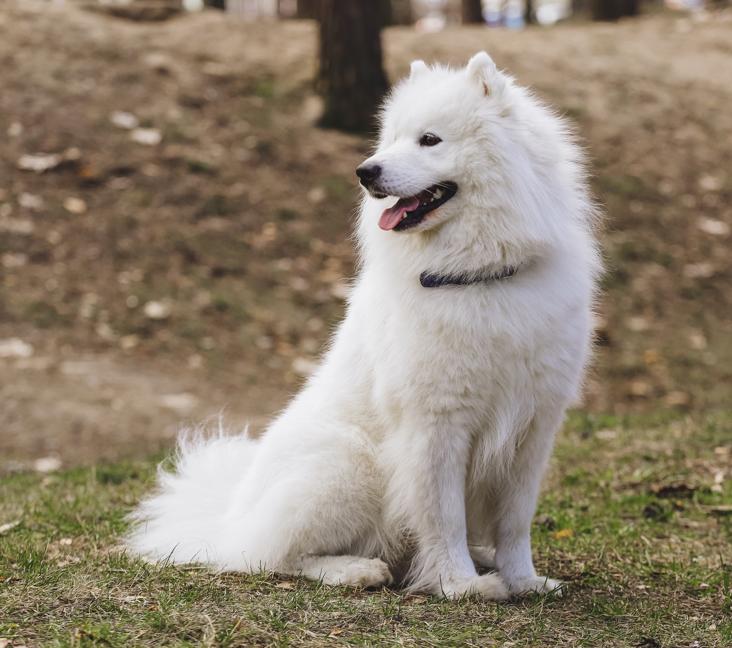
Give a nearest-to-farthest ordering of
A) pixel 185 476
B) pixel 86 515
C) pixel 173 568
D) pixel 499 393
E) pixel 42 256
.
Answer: pixel 499 393 → pixel 173 568 → pixel 185 476 → pixel 86 515 → pixel 42 256

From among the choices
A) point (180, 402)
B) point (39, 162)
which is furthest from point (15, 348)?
point (39, 162)

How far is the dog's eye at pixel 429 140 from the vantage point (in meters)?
3.68

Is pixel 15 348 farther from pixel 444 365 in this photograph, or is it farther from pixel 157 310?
pixel 444 365

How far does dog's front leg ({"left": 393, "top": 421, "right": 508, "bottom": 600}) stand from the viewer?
3.61 meters

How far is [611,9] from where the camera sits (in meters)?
15.1

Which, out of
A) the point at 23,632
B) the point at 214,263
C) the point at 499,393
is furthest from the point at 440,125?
Result: the point at 214,263

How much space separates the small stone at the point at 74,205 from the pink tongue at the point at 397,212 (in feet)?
20.4

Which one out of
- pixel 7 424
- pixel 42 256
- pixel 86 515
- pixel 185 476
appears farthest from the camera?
pixel 42 256

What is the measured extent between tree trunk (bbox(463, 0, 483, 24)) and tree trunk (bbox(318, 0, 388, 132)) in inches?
298

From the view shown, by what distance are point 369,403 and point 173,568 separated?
0.98 meters

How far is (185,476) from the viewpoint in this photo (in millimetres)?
4465

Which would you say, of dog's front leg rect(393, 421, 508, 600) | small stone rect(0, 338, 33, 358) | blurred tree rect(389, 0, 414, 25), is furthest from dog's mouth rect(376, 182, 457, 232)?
blurred tree rect(389, 0, 414, 25)

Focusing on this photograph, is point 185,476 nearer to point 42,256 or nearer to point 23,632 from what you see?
point 23,632

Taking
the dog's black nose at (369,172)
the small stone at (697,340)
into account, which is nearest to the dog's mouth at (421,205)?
the dog's black nose at (369,172)
